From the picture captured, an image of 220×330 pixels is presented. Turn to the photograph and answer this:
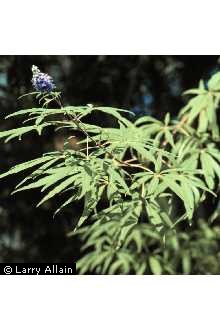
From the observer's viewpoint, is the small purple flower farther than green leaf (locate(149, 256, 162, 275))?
No

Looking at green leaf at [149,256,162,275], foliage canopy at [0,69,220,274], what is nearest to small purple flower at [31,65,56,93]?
foliage canopy at [0,69,220,274]

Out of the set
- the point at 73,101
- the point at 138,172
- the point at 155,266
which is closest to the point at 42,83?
the point at 138,172

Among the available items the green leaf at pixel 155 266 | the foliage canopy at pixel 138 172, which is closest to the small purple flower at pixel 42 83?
the foliage canopy at pixel 138 172

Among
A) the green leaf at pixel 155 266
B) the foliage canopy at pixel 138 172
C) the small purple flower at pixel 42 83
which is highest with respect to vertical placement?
the small purple flower at pixel 42 83

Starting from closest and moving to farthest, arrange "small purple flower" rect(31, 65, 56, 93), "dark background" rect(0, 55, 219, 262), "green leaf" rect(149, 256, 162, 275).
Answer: "small purple flower" rect(31, 65, 56, 93) → "green leaf" rect(149, 256, 162, 275) → "dark background" rect(0, 55, 219, 262)

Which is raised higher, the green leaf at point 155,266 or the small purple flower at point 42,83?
the small purple flower at point 42,83

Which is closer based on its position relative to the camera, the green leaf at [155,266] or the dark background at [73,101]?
the green leaf at [155,266]

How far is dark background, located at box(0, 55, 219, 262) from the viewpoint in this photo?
2451mm

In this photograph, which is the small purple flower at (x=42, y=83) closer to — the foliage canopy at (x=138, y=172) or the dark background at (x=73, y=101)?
the foliage canopy at (x=138, y=172)

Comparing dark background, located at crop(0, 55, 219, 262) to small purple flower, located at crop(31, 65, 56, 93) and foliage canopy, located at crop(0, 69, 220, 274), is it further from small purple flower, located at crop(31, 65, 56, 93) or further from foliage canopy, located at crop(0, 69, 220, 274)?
small purple flower, located at crop(31, 65, 56, 93)

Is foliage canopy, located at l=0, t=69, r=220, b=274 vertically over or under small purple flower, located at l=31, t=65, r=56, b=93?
under

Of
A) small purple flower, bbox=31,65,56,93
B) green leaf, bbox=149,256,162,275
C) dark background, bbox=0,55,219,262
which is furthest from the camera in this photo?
dark background, bbox=0,55,219,262

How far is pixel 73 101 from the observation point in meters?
2.47

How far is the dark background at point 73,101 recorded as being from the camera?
2.45m
